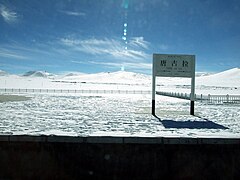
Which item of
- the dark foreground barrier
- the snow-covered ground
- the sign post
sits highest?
the sign post

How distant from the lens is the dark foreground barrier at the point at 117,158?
724 centimetres

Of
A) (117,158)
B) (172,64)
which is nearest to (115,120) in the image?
(117,158)

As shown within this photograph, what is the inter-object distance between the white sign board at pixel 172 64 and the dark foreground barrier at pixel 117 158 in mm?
7930

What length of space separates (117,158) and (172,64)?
8.87 m

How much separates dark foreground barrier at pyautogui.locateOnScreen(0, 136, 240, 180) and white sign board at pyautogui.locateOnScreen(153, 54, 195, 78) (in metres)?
7.93

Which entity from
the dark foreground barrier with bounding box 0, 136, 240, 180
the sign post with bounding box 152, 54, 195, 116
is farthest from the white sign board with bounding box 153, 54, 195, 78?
the dark foreground barrier with bounding box 0, 136, 240, 180

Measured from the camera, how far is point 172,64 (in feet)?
49.2

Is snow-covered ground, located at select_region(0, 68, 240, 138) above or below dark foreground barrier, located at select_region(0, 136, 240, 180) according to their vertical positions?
above

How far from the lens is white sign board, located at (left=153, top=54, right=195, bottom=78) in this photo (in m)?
15.0

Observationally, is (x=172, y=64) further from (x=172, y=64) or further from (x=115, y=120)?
(x=115, y=120)

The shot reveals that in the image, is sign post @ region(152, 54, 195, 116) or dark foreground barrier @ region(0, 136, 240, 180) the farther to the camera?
sign post @ region(152, 54, 195, 116)

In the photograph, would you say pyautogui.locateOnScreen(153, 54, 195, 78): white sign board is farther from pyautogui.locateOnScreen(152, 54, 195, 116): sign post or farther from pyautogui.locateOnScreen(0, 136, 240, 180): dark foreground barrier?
pyautogui.locateOnScreen(0, 136, 240, 180): dark foreground barrier

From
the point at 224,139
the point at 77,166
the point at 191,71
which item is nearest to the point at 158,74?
the point at 191,71

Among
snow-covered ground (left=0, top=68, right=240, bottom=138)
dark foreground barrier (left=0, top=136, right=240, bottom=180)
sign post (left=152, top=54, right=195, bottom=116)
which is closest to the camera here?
dark foreground barrier (left=0, top=136, right=240, bottom=180)
